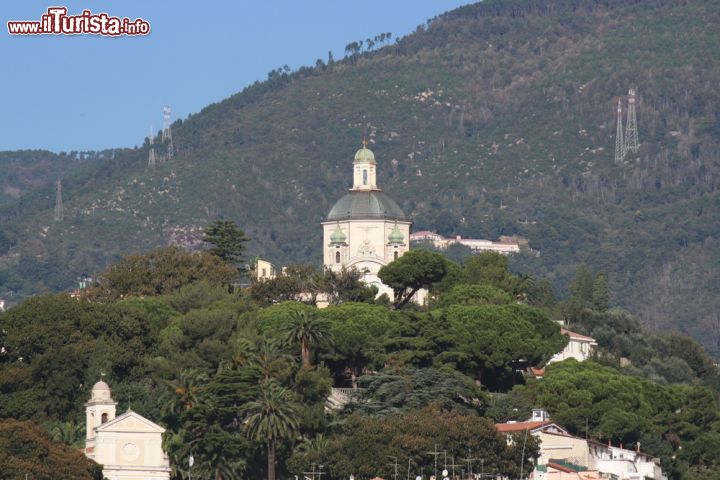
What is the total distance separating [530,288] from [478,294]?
84.0 ft

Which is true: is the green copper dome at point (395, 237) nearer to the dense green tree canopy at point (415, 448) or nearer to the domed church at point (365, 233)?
the domed church at point (365, 233)

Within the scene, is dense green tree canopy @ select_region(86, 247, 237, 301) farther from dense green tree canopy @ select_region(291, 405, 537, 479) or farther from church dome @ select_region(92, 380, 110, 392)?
dense green tree canopy @ select_region(291, 405, 537, 479)

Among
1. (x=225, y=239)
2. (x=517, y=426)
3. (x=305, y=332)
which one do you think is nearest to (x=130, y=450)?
(x=305, y=332)

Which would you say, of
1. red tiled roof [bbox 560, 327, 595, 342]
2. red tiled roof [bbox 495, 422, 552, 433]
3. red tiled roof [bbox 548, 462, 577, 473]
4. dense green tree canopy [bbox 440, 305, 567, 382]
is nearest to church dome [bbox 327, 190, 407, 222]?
red tiled roof [bbox 560, 327, 595, 342]

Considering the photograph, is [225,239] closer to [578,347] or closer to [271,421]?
[578,347]

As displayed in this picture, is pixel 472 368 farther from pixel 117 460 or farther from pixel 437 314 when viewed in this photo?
pixel 117 460

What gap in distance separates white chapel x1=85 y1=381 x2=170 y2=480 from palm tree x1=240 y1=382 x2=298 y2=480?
4099 millimetres

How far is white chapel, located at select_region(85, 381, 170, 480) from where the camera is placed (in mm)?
87125

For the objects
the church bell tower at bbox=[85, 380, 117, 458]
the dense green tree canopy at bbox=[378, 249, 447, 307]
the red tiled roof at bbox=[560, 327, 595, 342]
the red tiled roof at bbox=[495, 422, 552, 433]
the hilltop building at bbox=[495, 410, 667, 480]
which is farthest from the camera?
the red tiled roof at bbox=[560, 327, 595, 342]

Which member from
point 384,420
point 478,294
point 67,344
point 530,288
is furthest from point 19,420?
point 530,288

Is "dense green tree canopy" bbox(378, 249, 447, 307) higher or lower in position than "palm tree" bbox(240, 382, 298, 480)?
higher

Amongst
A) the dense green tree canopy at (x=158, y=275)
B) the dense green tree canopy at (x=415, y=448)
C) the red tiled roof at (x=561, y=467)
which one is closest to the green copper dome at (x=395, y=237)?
the dense green tree canopy at (x=158, y=275)

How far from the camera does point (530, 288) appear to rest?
138m

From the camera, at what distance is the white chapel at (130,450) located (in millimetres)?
87125
